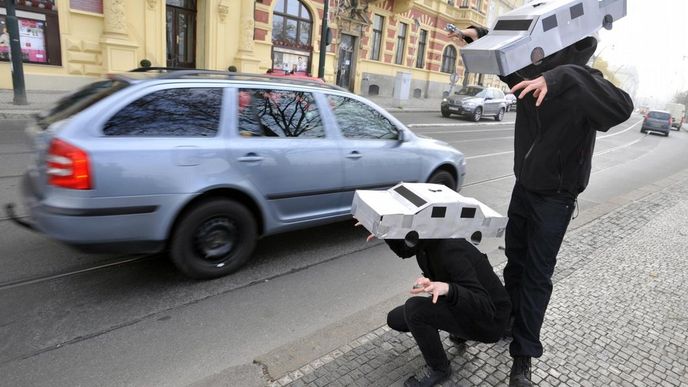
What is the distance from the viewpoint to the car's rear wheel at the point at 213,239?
11.9ft

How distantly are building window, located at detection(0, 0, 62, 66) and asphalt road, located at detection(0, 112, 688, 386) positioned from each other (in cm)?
1048

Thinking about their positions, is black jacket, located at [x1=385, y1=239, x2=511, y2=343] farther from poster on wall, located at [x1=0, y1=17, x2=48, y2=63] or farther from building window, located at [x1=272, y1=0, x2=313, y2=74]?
building window, located at [x1=272, y1=0, x2=313, y2=74]

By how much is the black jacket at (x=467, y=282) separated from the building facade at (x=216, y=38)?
236 inches

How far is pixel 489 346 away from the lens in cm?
307

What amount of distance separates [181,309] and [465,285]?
213 centimetres

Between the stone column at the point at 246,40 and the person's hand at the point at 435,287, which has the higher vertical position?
the stone column at the point at 246,40

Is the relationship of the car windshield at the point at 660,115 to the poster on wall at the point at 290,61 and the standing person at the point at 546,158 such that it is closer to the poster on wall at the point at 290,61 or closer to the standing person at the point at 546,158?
the poster on wall at the point at 290,61

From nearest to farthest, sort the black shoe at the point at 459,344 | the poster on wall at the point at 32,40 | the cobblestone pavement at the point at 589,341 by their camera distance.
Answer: the cobblestone pavement at the point at 589,341 < the black shoe at the point at 459,344 < the poster on wall at the point at 32,40

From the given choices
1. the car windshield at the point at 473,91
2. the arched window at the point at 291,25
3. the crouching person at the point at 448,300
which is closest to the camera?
the crouching person at the point at 448,300

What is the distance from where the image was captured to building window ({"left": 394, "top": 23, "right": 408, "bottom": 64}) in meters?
27.9

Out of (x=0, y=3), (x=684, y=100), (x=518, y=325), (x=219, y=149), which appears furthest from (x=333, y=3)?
(x=684, y=100)

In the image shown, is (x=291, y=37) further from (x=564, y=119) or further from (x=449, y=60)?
(x=564, y=119)

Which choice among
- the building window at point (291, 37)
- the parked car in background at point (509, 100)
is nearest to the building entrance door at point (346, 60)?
the building window at point (291, 37)

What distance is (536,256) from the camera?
271cm
